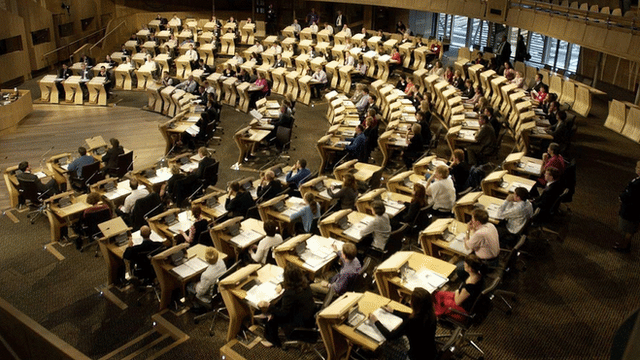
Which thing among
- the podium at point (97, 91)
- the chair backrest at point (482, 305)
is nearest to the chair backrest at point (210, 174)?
the chair backrest at point (482, 305)

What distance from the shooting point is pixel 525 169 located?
32.5 feet

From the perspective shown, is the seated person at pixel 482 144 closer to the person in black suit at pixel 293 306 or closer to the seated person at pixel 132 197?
the person in black suit at pixel 293 306

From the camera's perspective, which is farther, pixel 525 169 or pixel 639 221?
pixel 525 169

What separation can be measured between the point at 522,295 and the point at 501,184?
2.35 metres

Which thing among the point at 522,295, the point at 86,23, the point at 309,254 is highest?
the point at 86,23

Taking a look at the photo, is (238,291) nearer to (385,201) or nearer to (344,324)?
(344,324)

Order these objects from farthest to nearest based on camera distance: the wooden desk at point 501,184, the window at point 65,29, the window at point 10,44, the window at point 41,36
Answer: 1. the window at point 65,29
2. the window at point 41,36
3. the window at point 10,44
4. the wooden desk at point 501,184

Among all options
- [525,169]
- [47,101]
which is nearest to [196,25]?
[47,101]

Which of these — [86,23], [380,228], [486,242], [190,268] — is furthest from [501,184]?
[86,23]

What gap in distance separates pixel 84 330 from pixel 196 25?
19.0 m

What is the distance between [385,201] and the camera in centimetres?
911

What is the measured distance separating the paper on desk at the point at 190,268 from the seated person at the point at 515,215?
13.7 feet

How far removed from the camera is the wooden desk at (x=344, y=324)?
19.5 feet

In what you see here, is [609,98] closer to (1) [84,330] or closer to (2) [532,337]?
(2) [532,337]
